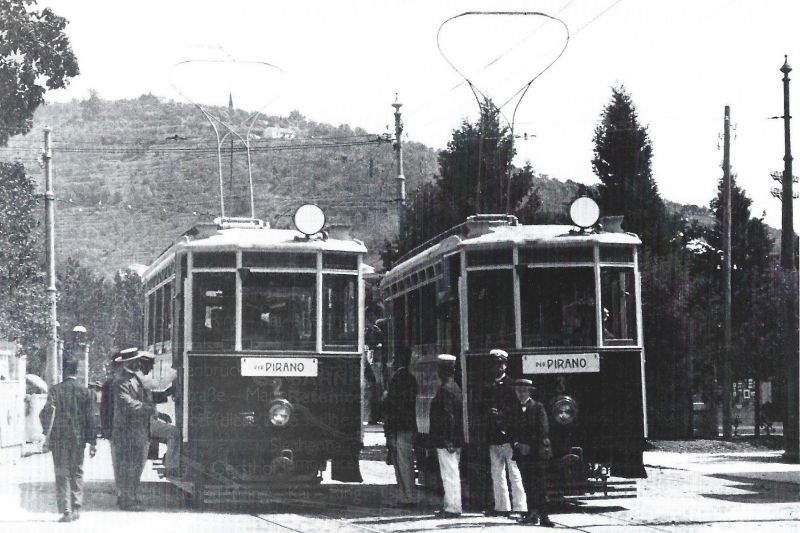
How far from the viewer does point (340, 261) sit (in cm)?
1661

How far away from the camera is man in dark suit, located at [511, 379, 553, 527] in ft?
46.7

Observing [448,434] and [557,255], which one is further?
[557,255]

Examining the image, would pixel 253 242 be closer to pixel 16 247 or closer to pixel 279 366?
pixel 279 366

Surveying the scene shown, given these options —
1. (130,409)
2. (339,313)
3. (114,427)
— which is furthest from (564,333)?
(114,427)

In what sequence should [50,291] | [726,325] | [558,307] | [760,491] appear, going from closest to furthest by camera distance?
[558,307] → [760,491] → [726,325] → [50,291]

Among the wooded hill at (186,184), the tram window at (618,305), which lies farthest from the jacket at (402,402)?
the wooded hill at (186,184)

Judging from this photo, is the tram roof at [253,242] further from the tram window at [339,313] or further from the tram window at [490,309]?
the tram window at [490,309]

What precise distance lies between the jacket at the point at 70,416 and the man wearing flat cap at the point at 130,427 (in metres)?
0.87

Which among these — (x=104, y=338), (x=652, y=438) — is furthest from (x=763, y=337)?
(x=104, y=338)

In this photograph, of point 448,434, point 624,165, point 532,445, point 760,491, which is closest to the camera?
point 532,445

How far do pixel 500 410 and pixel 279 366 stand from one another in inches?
102

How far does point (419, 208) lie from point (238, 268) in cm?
2588

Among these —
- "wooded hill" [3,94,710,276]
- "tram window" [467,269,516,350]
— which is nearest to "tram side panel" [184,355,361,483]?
"tram window" [467,269,516,350]

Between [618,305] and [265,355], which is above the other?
[618,305]
